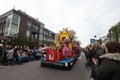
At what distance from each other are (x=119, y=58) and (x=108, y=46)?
0.36 meters

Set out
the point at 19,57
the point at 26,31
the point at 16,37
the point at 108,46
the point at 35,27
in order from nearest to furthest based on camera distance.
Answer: the point at 108,46
the point at 19,57
the point at 16,37
the point at 26,31
the point at 35,27

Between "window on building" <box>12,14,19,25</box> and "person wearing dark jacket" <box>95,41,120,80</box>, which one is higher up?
"window on building" <box>12,14,19,25</box>

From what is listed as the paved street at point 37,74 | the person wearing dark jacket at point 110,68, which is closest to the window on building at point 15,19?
the paved street at point 37,74

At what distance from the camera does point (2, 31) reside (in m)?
40.9

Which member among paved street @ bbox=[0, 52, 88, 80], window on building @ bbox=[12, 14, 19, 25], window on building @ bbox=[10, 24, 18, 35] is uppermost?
window on building @ bbox=[12, 14, 19, 25]

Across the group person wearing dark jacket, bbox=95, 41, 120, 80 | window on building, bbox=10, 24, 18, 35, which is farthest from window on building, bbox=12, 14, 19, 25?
person wearing dark jacket, bbox=95, 41, 120, 80

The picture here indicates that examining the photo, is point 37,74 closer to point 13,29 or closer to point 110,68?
point 110,68

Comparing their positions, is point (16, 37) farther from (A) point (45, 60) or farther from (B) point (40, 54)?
(A) point (45, 60)

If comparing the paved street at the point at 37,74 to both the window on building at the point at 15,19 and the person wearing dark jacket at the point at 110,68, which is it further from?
the window on building at the point at 15,19

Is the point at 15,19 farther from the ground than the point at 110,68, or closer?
farther from the ground

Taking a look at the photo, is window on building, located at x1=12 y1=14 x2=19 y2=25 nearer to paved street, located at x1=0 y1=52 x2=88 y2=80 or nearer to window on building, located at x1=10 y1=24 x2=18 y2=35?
window on building, located at x1=10 y1=24 x2=18 y2=35

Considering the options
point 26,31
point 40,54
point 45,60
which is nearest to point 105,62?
point 45,60

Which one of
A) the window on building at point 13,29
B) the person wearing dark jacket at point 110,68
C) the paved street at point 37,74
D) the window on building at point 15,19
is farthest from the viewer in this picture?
the window on building at point 15,19

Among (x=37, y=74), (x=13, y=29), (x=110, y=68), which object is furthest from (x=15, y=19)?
(x=110, y=68)
